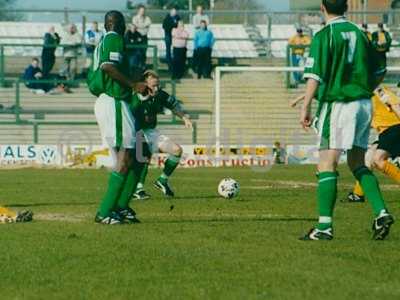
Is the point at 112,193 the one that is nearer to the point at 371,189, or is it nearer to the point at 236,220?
the point at 236,220

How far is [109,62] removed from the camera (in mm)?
12961

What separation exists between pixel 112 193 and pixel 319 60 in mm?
3247

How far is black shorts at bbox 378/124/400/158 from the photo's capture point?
16.0m

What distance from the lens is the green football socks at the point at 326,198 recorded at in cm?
1118

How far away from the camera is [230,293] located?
799cm

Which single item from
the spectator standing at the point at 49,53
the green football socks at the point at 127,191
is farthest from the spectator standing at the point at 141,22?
the green football socks at the point at 127,191

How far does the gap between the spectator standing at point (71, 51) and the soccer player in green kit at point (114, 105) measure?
23.3 m

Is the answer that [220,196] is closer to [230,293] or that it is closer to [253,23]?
[230,293]

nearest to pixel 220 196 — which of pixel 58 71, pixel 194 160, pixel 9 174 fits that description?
pixel 9 174

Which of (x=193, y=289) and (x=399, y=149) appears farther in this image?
(x=399, y=149)

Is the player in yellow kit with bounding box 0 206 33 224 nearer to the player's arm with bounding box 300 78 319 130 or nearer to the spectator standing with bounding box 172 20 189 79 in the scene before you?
the player's arm with bounding box 300 78 319 130

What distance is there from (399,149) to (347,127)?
4992 mm

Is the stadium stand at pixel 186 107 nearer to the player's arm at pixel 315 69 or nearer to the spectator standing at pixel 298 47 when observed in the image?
the spectator standing at pixel 298 47

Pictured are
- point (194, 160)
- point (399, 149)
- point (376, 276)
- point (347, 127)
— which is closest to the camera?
point (376, 276)
